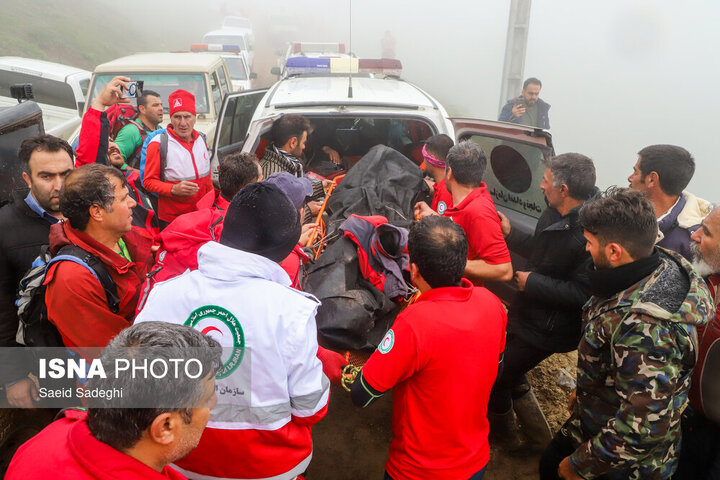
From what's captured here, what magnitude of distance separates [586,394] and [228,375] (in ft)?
5.05

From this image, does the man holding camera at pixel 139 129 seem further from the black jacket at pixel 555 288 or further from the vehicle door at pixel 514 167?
the black jacket at pixel 555 288

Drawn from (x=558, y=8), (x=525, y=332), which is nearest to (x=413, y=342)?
(x=525, y=332)

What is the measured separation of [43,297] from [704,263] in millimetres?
3059

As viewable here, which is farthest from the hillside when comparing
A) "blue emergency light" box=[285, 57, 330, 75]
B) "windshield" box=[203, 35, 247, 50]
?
"blue emergency light" box=[285, 57, 330, 75]

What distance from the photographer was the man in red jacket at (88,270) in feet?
7.07

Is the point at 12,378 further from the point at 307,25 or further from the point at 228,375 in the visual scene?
the point at 307,25

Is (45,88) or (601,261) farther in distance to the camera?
(45,88)

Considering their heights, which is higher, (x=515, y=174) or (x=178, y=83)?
(x=178, y=83)

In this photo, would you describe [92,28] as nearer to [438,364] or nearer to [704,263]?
[438,364]

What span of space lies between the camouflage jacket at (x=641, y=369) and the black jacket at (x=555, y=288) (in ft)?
1.96

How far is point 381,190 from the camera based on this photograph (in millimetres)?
3875

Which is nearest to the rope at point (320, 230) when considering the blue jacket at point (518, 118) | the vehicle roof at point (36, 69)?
the blue jacket at point (518, 118)

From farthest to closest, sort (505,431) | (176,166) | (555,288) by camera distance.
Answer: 1. (176,166)
2. (505,431)
3. (555,288)

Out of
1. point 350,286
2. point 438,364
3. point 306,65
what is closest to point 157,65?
point 306,65
